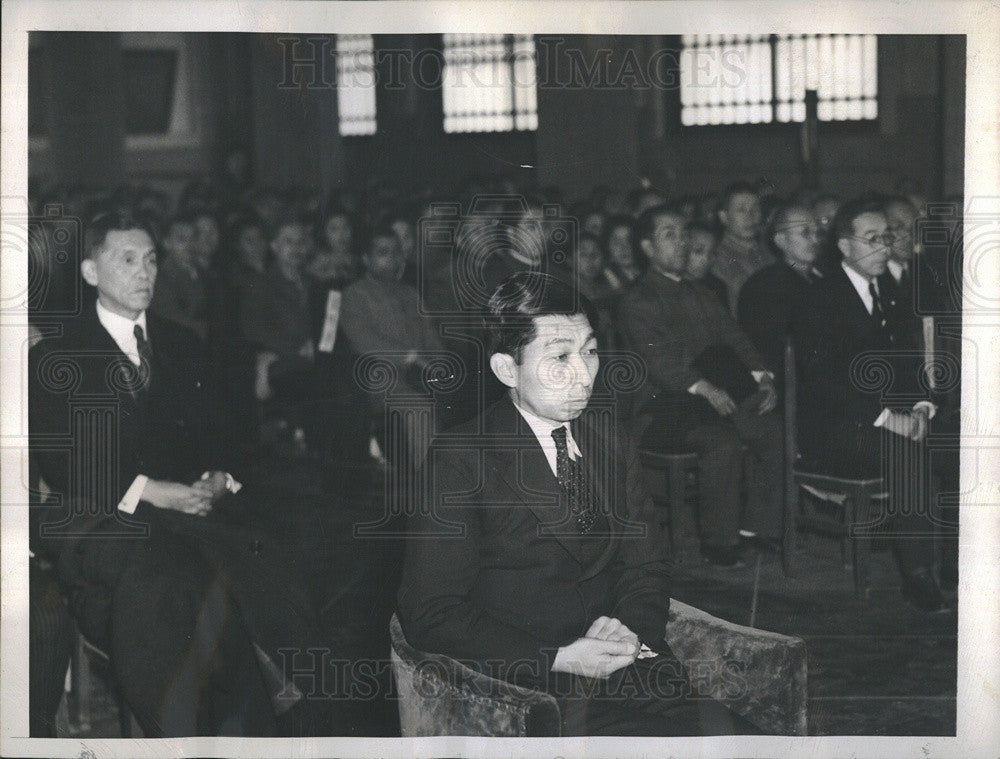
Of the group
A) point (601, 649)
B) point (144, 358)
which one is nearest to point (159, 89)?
point (144, 358)

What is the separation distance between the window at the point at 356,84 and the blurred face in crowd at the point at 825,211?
135 centimetres

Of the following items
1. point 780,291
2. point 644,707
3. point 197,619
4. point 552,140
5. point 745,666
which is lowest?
point 644,707

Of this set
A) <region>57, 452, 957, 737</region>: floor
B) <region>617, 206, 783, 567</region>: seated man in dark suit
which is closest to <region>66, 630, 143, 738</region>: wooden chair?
<region>57, 452, 957, 737</region>: floor

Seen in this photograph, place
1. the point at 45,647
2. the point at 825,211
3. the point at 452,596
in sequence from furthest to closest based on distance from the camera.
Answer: the point at 45,647, the point at 825,211, the point at 452,596

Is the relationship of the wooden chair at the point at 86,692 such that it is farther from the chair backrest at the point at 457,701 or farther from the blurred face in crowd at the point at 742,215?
the blurred face in crowd at the point at 742,215

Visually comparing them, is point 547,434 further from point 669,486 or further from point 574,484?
point 669,486

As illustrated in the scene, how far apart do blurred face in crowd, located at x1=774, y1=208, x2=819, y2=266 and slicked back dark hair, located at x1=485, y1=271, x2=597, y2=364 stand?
61 cm

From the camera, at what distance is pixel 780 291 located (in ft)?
11.3

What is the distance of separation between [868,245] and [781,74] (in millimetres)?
576

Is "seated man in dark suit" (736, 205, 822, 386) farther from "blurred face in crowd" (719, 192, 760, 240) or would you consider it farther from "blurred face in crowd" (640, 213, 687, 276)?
"blurred face in crowd" (640, 213, 687, 276)

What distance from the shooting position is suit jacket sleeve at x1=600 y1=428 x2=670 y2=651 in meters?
3.40

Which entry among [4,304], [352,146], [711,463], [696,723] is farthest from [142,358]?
[696,723]

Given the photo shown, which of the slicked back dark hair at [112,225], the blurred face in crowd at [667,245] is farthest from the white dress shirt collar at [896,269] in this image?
the slicked back dark hair at [112,225]

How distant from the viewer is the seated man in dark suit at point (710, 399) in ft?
11.3
